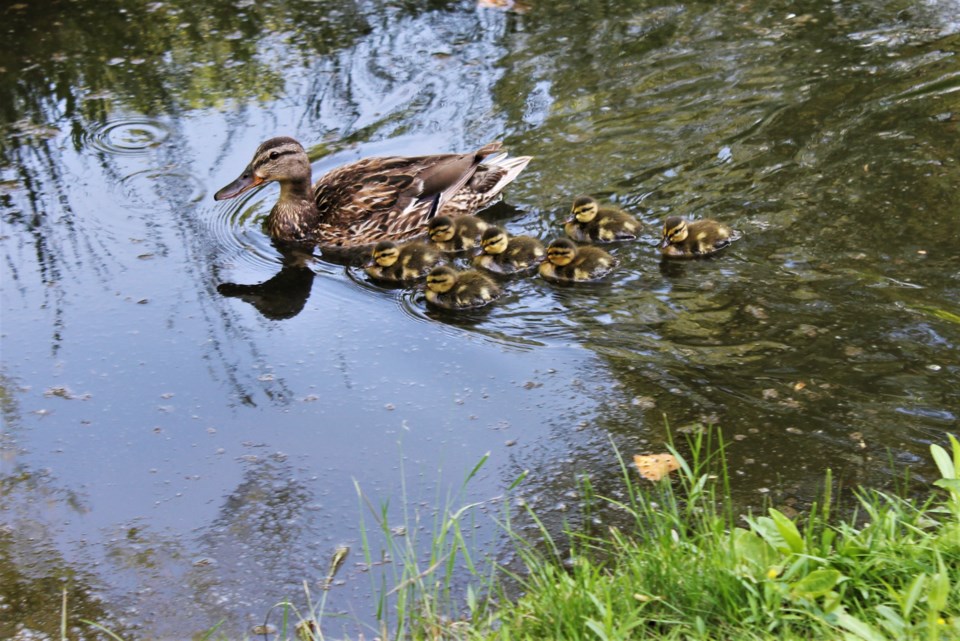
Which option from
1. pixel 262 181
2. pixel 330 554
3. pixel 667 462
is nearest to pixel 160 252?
pixel 262 181

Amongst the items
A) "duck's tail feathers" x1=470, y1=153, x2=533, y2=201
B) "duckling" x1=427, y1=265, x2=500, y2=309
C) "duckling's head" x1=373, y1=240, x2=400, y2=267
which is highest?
"duck's tail feathers" x1=470, y1=153, x2=533, y2=201

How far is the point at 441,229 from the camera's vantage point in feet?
17.4

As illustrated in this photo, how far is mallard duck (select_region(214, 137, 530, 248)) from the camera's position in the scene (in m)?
5.48

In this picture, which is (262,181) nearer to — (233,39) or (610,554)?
(233,39)

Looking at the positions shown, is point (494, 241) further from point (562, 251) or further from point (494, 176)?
point (494, 176)

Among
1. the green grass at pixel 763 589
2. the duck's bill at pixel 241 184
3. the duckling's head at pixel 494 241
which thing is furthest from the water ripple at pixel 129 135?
the green grass at pixel 763 589

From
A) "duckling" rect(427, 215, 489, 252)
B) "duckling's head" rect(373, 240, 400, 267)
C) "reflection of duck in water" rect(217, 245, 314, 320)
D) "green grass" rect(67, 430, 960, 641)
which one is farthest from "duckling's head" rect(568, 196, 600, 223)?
"green grass" rect(67, 430, 960, 641)

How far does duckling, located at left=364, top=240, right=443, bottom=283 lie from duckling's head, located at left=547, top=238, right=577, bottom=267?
2.00 ft

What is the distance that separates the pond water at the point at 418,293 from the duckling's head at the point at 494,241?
0.65ft

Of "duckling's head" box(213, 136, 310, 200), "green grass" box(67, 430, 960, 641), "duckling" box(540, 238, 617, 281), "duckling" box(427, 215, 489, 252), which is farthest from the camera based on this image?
"duckling's head" box(213, 136, 310, 200)

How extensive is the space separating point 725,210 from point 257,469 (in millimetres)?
2643

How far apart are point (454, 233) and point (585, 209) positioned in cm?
66

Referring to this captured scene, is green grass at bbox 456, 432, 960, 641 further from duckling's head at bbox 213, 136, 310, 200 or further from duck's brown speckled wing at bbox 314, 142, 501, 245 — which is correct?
duckling's head at bbox 213, 136, 310, 200

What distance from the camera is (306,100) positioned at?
6.55m
